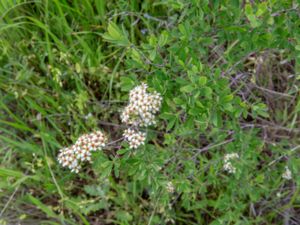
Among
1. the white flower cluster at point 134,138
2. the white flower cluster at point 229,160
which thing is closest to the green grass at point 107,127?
the white flower cluster at point 229,160

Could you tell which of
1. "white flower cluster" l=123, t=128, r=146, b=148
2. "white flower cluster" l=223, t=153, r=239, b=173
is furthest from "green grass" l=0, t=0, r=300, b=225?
"white flower cluster" l=123, t=128, r=146, b=148

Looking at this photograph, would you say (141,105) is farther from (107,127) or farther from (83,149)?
(107,127)

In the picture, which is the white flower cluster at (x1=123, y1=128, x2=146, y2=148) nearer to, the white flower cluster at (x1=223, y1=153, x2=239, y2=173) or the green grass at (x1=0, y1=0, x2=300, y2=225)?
the green grass at (x1=0, y1=0, x2=300, y2=225)

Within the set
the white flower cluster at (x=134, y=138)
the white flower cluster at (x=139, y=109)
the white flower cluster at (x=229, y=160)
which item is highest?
the white flower cluster at (x=139, y=109)

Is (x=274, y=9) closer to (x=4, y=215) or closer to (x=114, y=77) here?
(x=114, y=77)

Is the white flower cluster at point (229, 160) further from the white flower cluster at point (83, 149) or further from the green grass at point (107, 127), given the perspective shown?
the white flower cluster at point (83, 149)

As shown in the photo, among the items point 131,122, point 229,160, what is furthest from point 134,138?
point 229,160

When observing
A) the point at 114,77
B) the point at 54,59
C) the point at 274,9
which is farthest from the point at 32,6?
the point at 274,9
